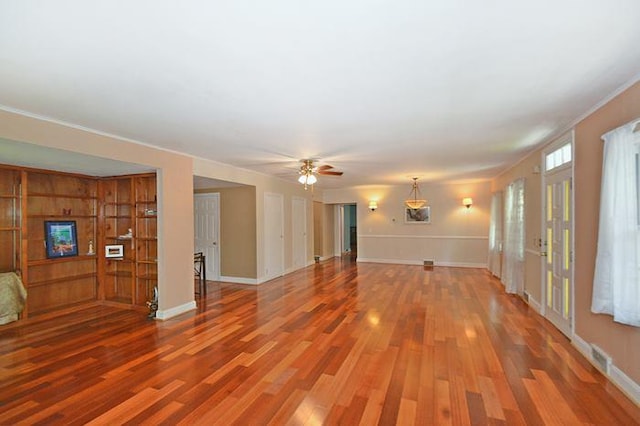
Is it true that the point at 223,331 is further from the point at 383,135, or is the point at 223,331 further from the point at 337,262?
the point at 337,262

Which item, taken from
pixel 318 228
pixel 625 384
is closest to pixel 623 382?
pixel 625 384

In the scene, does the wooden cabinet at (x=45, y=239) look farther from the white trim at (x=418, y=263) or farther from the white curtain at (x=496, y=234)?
the white curtain at (x=496, y=234)

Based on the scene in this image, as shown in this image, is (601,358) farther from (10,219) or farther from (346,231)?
(346,231)

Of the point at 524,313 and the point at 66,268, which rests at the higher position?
the point at 66,268

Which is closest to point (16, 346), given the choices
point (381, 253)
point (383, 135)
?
point (383, 135)

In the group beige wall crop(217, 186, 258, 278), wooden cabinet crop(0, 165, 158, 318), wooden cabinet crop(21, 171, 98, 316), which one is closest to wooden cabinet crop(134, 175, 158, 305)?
wooden cabinet crop(0, 165, 158, 318)

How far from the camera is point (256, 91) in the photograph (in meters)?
2.53

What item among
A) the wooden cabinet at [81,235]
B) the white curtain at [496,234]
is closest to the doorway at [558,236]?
the white curtain at [496,234]

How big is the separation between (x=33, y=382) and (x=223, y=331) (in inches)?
70.3

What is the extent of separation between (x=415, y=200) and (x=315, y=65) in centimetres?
773

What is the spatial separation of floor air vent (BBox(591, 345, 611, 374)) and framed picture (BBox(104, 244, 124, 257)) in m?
6.53

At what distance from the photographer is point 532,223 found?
4.98 meters

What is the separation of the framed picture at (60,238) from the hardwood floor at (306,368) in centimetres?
101

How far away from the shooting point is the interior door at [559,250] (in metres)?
3.64
